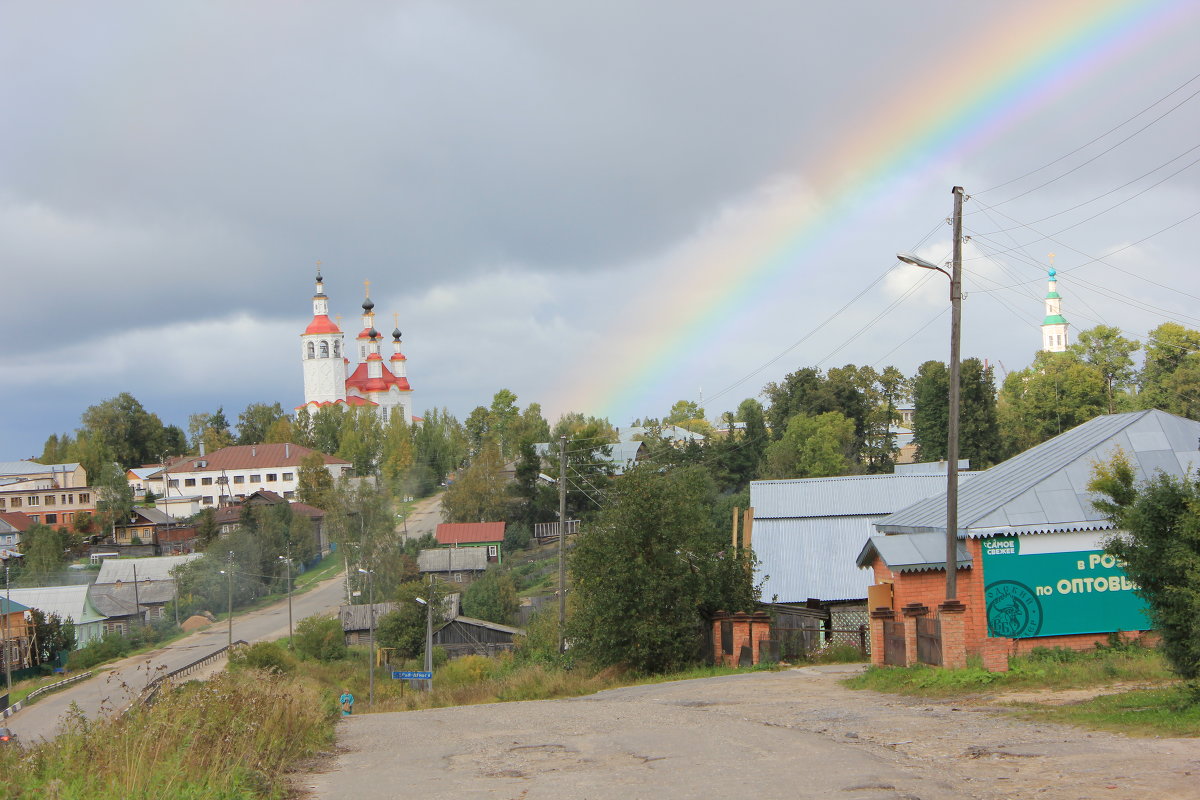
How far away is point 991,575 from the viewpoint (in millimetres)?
21156

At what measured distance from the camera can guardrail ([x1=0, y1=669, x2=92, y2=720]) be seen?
4202 centimetres

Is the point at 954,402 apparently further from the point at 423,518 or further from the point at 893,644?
the point at 423,518

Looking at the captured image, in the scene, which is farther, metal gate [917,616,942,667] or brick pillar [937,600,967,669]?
metal gate [917,616,942,667]

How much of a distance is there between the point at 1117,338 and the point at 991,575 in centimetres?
6668

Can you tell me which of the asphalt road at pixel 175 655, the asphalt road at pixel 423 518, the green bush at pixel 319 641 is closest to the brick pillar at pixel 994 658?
the asphalt road at pixel 175 655

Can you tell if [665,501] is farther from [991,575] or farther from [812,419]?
[812,419]

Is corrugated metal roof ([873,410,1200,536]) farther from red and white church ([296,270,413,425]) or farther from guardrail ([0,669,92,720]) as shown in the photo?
red and white church ([296,270,413,425])

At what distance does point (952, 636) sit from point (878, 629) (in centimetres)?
288

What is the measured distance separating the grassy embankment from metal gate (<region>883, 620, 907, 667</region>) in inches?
25.3

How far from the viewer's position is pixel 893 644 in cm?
1961

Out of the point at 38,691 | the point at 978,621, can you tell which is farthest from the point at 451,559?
the point at 978,621

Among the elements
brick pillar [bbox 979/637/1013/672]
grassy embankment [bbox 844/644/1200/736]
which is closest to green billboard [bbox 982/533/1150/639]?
grassy embankment [bbox 844/644/1200/736]

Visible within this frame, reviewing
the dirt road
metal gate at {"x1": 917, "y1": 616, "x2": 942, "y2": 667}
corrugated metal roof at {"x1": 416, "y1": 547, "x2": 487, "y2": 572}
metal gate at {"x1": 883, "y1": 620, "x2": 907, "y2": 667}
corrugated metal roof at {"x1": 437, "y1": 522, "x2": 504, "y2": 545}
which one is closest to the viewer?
the dirt road

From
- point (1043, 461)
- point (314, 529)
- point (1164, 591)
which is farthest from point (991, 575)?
point (314, 529)
